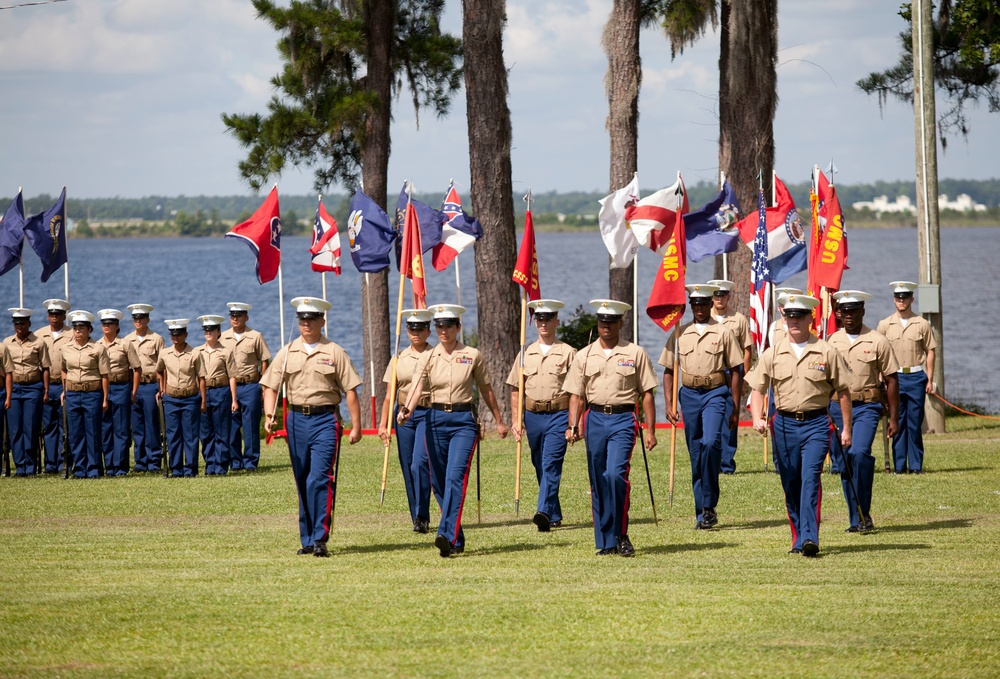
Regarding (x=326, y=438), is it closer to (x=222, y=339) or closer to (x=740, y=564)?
(x=740, y=564)

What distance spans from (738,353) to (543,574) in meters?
4.01

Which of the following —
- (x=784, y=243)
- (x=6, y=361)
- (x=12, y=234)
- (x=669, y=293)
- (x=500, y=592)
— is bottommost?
(x=500, y=592)

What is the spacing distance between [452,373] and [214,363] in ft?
23.4

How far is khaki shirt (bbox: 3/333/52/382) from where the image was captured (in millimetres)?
17859

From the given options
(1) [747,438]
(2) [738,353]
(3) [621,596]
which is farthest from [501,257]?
(3) [621,596]

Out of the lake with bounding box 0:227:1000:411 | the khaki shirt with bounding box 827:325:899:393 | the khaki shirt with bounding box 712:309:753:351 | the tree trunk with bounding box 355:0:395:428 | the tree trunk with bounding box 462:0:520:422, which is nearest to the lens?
the khaki shirt with bounding box 827:325:899:393

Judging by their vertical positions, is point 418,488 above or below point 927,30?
below

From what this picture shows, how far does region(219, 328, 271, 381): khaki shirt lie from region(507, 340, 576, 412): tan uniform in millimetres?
6301

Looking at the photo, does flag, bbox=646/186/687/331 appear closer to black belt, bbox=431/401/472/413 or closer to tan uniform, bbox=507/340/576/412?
tan uniform, bbox=507/340/576/412

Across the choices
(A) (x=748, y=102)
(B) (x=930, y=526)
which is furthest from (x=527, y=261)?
(A) (x=748, y=102)

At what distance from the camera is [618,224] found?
17547mm

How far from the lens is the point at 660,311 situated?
14156mm

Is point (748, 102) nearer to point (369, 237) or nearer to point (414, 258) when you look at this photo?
point (369, 237)

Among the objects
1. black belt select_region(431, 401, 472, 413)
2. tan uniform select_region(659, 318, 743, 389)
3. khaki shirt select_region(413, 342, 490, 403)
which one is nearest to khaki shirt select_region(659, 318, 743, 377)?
tan uniform select_region(659, 318, 743, 389)
